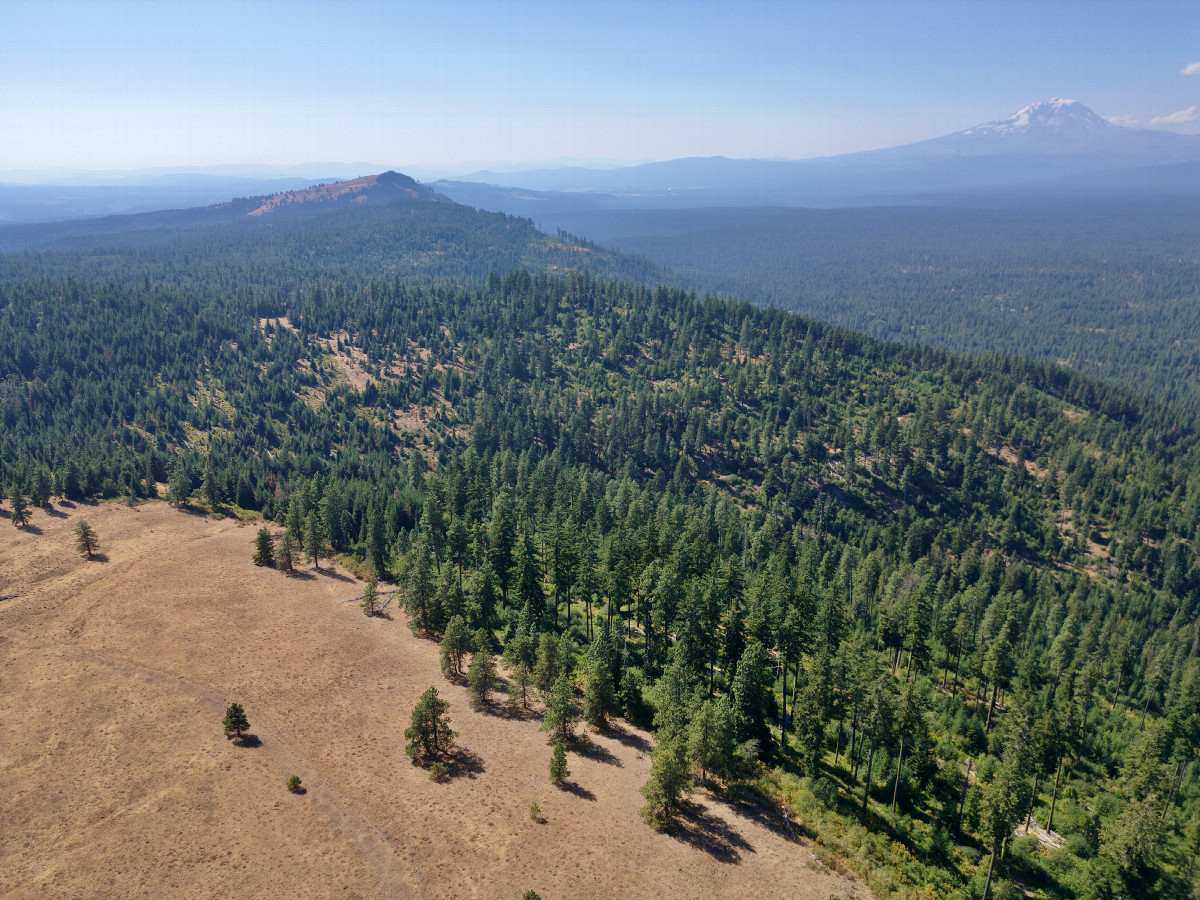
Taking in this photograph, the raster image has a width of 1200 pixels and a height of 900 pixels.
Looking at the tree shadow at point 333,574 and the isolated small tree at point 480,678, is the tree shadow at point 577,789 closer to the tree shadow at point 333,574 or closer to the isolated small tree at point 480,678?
the isolated small tree at point 480,678

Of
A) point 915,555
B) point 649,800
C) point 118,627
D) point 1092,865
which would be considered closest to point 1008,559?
point 915,555

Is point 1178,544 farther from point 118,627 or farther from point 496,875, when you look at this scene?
point 118,627

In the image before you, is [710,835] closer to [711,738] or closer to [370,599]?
[711,738]

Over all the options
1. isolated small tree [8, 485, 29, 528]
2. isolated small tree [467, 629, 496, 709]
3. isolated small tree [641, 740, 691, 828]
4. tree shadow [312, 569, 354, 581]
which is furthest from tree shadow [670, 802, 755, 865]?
isolated small tree [8, 485, 29, 528]

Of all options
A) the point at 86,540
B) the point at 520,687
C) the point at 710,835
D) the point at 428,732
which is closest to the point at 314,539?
the point at 86,540

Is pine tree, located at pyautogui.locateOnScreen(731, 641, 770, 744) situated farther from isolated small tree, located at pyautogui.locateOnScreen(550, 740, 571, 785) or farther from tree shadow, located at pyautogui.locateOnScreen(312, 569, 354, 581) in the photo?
tree shadow, located at pyautogui.locateOnScreen(312, 569, 354, 581)
